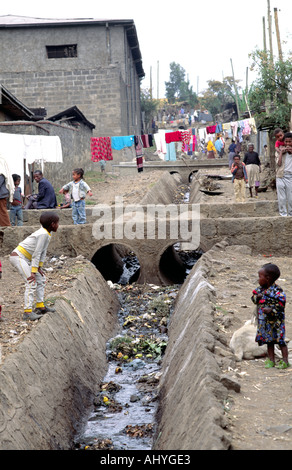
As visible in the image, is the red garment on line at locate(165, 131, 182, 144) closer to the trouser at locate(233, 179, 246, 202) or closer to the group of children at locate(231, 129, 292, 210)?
Result: the trouser at locate(233, 179, 246, 202)

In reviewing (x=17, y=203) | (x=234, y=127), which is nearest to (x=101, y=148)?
(x=234, y=127)

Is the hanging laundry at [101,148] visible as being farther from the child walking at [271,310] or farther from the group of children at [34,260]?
the child walking at [271,310]

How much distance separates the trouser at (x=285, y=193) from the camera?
36.4 ft

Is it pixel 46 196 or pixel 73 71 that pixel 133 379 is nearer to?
pixel 46 196

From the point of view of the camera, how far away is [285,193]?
11312 millimetres

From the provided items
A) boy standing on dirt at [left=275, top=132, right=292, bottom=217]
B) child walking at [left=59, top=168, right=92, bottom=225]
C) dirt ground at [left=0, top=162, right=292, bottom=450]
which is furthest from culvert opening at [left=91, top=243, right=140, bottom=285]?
boy standing on dirt at [left=275, top=132, right=292, bottom=217]

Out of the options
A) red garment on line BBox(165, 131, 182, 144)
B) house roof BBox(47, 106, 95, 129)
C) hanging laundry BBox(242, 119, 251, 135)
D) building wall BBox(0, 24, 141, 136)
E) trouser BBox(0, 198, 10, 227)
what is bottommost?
trouser BBox(0, 198, 10, 227)

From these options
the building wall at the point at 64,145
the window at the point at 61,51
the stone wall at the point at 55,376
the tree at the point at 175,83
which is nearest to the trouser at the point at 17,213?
the stone wall at the point at 55,376

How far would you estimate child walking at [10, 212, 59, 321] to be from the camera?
6590 mm

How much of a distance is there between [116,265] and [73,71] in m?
18.7

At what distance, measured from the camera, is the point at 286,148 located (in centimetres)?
1083

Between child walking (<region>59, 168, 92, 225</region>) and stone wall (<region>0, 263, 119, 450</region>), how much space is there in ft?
9.96

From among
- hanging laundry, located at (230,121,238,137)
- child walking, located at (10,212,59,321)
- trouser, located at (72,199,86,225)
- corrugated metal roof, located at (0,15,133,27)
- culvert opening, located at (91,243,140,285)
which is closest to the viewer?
child walking, located at (10,212,59,321)

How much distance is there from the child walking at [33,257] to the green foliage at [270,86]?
13.8 metres
